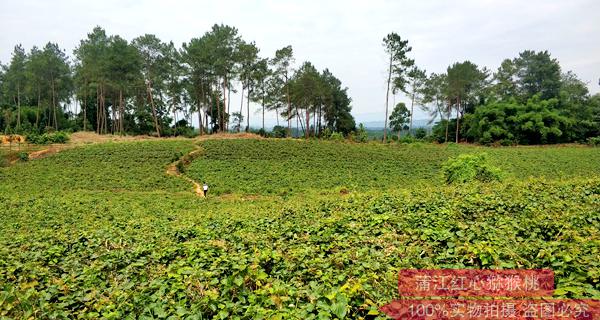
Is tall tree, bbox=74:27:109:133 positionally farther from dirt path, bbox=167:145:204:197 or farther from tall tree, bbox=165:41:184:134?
dirt path, bbox=167:145:204:197

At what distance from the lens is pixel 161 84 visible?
136 feet

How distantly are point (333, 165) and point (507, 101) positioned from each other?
116ft

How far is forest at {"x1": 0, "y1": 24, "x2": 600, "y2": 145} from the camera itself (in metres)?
38.2

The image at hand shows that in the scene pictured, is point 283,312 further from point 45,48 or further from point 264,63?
point 45,48

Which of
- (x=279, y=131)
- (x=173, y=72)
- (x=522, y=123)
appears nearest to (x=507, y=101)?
(x=522, y=123)

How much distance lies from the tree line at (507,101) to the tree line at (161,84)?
12.5 m

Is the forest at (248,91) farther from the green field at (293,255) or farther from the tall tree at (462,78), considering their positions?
the green field at (293,255)

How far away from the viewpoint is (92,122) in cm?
5362

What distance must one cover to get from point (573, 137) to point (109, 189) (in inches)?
2107

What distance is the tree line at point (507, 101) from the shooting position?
43.6m

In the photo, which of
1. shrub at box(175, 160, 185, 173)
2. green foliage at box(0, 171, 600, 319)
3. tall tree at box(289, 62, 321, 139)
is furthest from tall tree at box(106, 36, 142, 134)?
green foliage at box(0, 171, 600, 319)

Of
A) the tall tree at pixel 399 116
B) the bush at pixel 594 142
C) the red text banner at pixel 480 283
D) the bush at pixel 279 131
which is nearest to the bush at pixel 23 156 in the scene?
the bush at pixel 279 131

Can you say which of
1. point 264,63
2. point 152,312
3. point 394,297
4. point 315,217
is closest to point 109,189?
point 315,217

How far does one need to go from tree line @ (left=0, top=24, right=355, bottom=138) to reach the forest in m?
0.14
